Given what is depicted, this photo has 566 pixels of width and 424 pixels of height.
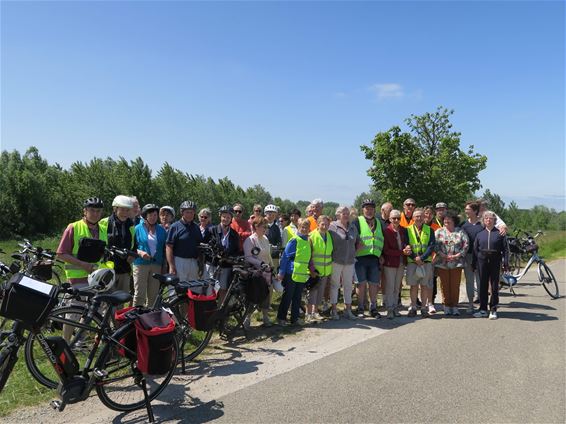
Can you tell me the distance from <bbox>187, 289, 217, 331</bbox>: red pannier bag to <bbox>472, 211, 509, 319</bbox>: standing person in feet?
17.0

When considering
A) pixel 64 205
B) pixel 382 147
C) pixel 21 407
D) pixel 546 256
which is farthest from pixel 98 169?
pixel 21 407

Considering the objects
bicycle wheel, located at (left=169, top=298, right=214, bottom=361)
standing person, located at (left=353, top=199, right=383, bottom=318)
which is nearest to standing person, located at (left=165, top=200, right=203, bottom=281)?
bicycle wheel, located at (left=169, top=298, right=214, bottom=361)

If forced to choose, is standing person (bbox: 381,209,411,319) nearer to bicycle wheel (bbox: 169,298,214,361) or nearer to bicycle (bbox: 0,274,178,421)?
bicycle wheel (bbox: 169,298,214,361)

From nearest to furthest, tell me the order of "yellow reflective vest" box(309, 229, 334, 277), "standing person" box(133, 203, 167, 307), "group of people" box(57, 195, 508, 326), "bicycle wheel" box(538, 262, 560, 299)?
"standing person" box(133, 203, 167, 307)
"group of people" box(57, 195, 508, 326)
"yellow reflective vest" box(309, 229, 334, 277)
"bicycle wheel" box(538, 262, 560, 299)

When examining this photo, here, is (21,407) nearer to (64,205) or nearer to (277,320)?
(277,320)

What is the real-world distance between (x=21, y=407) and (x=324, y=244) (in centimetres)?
476

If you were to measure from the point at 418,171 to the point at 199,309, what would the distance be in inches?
1205

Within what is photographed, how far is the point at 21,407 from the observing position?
13.1ft

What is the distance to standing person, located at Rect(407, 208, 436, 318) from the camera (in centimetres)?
797

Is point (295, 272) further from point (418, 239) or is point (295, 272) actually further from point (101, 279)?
point (101, 279)

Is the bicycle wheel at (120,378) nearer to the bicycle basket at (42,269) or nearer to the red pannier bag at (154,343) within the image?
the red pannier bag at (154,343)

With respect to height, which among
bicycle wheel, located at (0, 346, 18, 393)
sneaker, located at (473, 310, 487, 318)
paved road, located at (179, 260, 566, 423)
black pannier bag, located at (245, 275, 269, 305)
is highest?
black pannier bag, located at (245, 275, 269, 305)

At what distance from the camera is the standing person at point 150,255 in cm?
633

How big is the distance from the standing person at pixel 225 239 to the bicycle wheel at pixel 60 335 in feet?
8.31
